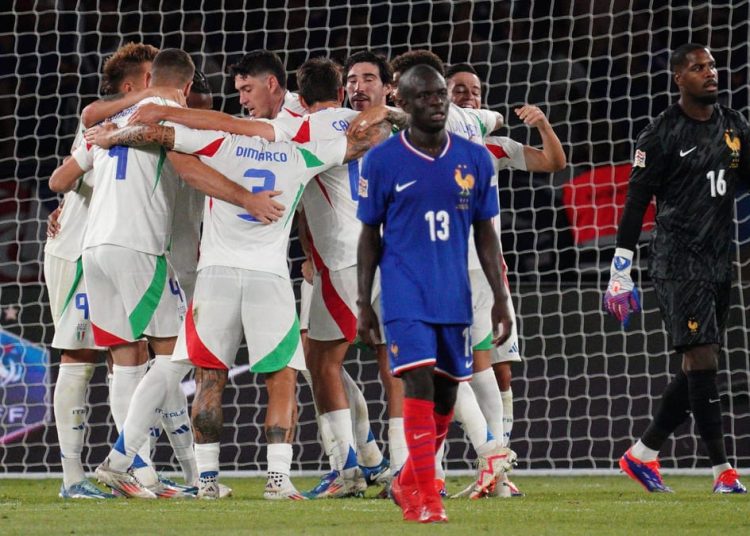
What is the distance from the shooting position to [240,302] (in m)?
5.86

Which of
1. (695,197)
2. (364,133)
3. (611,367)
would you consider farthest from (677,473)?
(364,133)

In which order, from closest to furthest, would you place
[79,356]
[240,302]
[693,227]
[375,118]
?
1. [240,302]
2. [375,118]
3. [693,227]
4. [79,356]

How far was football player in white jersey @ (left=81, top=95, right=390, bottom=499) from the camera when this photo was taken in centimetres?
583

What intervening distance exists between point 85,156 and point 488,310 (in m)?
2.14

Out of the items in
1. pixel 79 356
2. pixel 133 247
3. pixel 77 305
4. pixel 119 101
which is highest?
pixel 119 101

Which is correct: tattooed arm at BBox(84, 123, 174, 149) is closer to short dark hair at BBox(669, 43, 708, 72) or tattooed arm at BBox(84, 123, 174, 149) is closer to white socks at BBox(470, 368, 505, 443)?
white socks at BBox(470, 368, 505, 443)

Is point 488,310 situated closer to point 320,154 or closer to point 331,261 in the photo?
point 331,261

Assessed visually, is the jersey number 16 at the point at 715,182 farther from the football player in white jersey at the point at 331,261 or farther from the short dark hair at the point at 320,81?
the short dark hair at the point at 320,81

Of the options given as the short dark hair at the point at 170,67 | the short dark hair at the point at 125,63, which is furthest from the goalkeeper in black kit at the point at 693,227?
the short dark hair at the point at 125,63

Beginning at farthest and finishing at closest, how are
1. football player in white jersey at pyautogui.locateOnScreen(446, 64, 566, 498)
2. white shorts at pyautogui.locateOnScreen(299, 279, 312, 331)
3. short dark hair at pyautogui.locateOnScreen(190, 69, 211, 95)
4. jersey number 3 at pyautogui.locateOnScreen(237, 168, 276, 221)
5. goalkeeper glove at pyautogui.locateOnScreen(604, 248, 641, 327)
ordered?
short dark hair at pyautogui.locateOnScreen(190, 69, 211, 95) → white shorts at pyautogui.locateOnScreen(299, 279, 312, 331) → goalkeeper glove at pyautogui.locateOnScreen(604, 248, 641, 327) → football player in white jersey at pyautogui.locateOnScreen(446, 64, 566, 498) → jersey number 3 at pyautogui.locateOnScreen(237, 168, 276, 221)

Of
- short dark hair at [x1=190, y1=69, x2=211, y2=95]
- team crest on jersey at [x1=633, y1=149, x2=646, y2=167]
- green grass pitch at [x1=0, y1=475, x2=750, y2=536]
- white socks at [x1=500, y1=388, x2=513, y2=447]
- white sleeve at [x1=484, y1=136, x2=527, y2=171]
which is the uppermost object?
short dark hair at [x1=190, y1=69, x2=211, y2=95]

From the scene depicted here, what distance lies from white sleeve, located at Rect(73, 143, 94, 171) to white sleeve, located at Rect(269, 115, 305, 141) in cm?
98

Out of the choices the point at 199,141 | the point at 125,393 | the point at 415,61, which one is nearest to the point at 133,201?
the point at 199,141

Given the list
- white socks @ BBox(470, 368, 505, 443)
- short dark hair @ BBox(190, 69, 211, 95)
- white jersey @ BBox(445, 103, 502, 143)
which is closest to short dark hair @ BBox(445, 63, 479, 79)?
white jersey @ BBox(445, 103, 502, 143)
